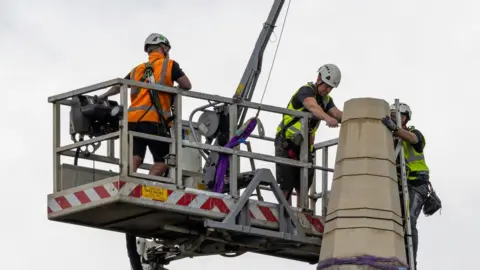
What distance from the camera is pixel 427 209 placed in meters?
23.8

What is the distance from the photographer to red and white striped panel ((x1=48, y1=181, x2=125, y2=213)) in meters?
21.3

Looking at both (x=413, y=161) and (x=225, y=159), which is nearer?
(x=225, y=159)

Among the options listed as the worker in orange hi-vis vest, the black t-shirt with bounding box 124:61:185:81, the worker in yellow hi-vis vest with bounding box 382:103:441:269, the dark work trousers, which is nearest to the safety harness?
the worker in orange hi-vis vest

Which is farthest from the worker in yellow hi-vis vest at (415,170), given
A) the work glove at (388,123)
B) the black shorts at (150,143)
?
the black shorts at (150,143)

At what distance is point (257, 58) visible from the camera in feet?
84.9

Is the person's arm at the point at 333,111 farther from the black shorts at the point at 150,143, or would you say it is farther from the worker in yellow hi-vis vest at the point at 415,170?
the black shorts at the point at 150,143

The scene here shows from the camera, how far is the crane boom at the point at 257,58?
25.7 meters

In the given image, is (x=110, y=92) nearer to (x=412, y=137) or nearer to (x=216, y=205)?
(x=216, y=205)

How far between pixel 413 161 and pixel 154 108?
364 cm

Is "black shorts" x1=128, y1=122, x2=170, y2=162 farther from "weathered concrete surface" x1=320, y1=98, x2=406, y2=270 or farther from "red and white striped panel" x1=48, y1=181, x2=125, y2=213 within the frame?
"weathered concrete surface" x1=320, y1=98, x2=406, y2=270

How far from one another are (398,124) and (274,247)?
227cm

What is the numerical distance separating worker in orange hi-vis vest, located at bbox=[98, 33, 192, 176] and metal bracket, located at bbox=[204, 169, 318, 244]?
0.99 metres

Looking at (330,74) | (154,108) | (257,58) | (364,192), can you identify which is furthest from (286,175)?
(257,58)

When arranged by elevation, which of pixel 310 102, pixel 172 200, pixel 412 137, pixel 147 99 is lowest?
pixel 172 200
